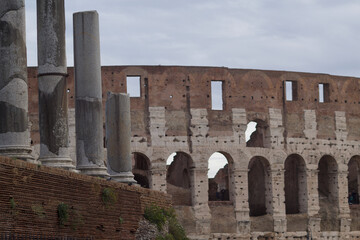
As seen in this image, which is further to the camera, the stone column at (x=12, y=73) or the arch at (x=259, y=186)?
the arch at (x=259, y=186)

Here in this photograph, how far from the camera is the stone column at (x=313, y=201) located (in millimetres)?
38469

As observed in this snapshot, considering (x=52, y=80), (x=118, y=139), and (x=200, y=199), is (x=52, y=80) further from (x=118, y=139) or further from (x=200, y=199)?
(x=200, y=199)

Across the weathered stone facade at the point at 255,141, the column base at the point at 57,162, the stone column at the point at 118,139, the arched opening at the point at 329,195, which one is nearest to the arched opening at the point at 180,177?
the weathered stone facade at the point at 255,141

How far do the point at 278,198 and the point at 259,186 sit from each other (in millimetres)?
2135

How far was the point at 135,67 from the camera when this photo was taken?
36.0 metres

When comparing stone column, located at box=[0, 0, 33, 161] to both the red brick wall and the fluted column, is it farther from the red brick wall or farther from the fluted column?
the fluted column

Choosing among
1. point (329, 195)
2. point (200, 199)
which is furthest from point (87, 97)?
point (329, 195)

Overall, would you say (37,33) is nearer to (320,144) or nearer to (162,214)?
(162,214)

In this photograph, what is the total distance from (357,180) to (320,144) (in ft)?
11.2

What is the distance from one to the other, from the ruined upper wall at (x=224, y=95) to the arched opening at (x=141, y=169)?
1.56 meters

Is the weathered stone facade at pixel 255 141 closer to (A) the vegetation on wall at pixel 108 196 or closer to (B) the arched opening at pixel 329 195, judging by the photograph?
(B) the arched opening at pixel 329 195

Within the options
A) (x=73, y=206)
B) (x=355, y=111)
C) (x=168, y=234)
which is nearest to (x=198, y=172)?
(x=355, y=111)

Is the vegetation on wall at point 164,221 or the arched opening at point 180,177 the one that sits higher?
the arched opening at point 180,177

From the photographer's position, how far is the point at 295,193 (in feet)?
132
